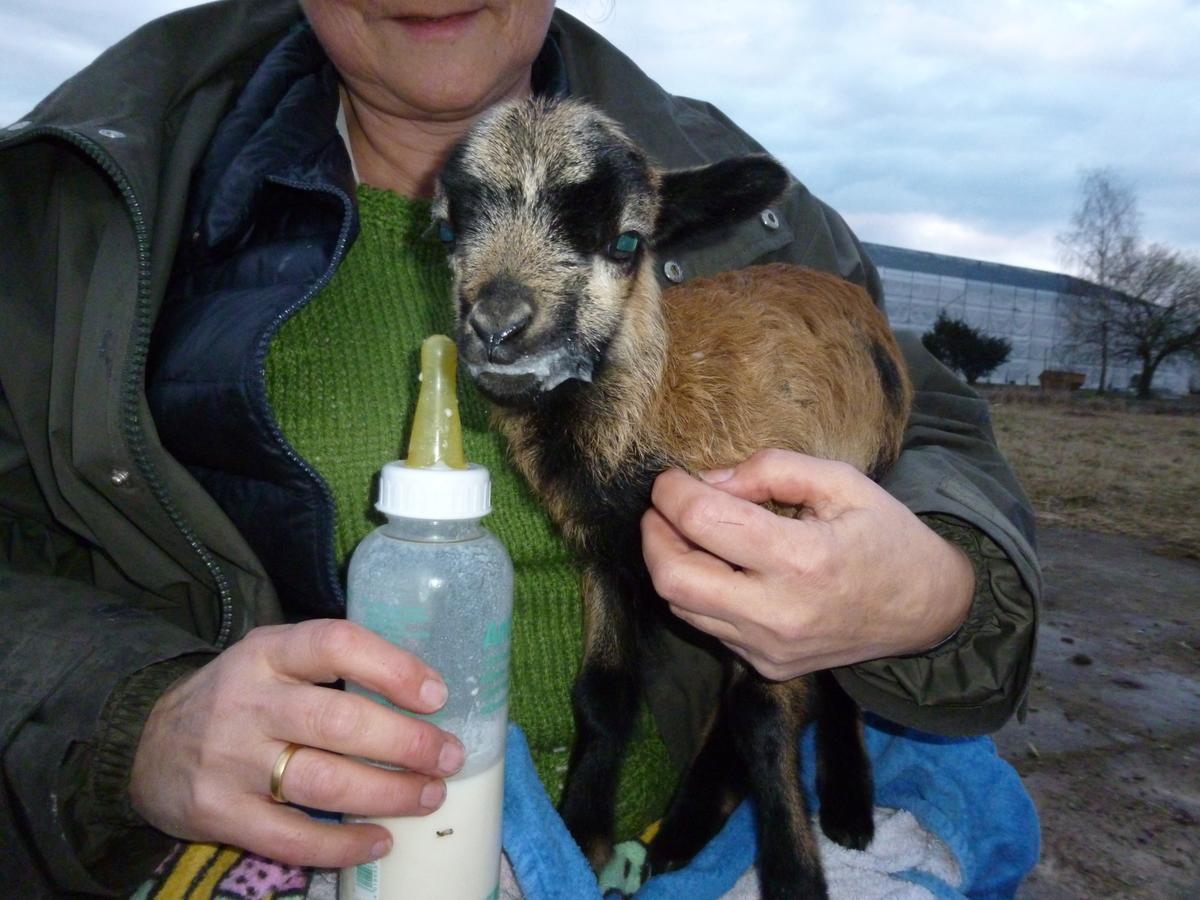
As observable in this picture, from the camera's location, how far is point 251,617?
1.30m

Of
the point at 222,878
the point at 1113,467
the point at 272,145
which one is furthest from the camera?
the point at 1113,467

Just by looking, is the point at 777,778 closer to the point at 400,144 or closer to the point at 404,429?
the point at 404,429

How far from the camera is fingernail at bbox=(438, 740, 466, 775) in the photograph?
33.2 inches

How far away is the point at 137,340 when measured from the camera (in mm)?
1149

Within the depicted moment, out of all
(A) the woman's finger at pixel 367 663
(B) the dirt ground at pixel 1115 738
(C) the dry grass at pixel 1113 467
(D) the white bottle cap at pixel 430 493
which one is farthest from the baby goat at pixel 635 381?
(C) the dry grass at pixel 1113 467

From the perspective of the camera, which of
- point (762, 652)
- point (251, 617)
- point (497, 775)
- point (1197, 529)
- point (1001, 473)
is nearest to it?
point (497, 775)

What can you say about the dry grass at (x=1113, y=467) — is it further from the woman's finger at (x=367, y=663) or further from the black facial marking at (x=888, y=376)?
the woman's finger at (x=367, y=663)

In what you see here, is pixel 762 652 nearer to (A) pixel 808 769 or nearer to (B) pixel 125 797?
(A) pixel 808 769

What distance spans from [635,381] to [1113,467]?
26.7ft

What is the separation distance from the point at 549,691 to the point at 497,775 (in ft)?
1.80

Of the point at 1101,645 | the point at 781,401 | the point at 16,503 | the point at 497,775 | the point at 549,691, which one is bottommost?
the point at 1101,645

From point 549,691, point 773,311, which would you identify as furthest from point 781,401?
point 549,691

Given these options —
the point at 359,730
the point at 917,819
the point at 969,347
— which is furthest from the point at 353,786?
the point at 969,347

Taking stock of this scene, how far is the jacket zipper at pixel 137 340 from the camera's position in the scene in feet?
3.76
